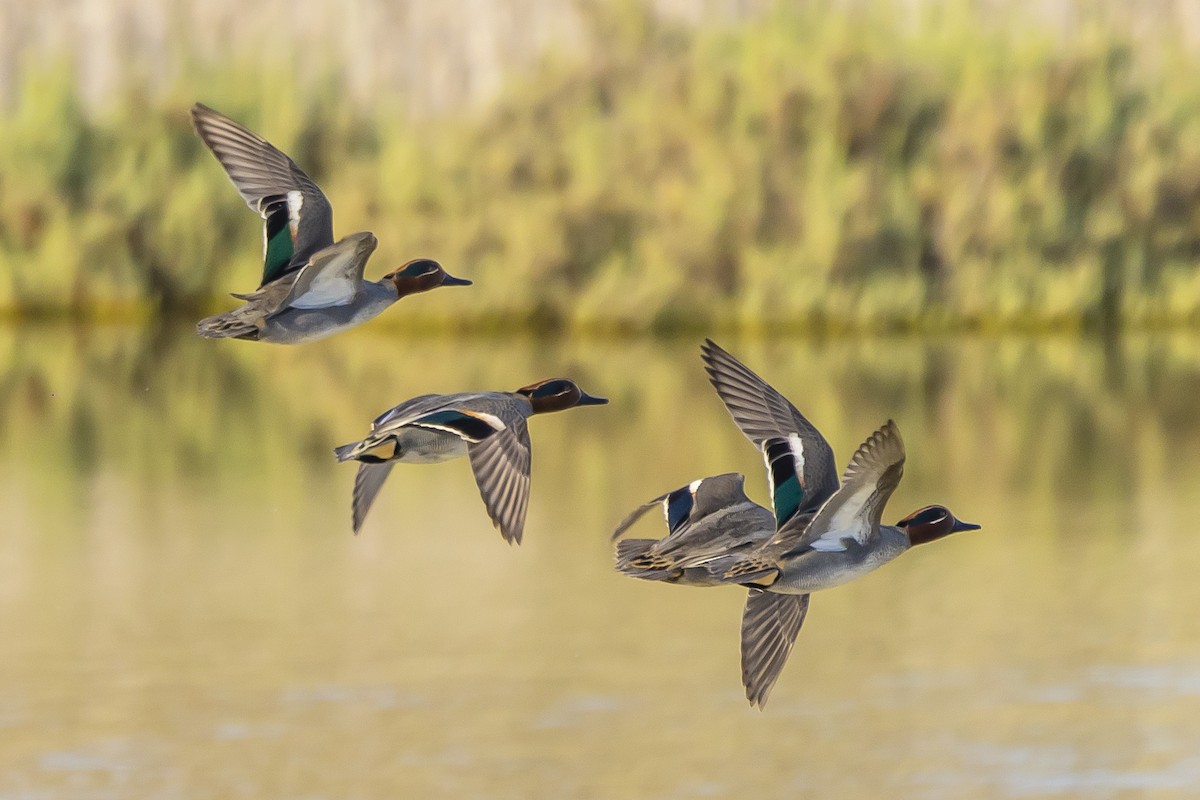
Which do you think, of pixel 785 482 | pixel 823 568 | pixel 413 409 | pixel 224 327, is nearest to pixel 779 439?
pixel 785 482

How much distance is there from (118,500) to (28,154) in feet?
48.6

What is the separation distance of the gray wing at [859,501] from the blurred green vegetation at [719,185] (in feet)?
83.9

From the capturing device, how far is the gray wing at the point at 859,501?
550cm

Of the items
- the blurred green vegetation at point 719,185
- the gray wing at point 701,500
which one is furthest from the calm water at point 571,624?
the gray wing at point 701,500

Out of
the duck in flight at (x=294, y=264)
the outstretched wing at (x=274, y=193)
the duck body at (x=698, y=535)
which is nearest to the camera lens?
the duck body at (x=698, y=535)

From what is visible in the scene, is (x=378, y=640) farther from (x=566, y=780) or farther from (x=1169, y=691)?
(x=1169, y=691)

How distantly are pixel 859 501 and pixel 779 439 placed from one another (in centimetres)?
38

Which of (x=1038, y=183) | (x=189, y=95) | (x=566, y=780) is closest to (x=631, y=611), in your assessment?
(x=566, y=780)

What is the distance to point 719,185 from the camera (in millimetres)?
32688

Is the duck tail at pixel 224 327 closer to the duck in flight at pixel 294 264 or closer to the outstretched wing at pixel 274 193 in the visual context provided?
the duck in flight at pixel 294 264

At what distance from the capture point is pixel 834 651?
16438mm

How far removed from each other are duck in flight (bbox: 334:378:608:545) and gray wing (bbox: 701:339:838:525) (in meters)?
0.48

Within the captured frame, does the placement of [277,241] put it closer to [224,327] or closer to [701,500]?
[224,327]

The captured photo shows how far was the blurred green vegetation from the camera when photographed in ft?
105
